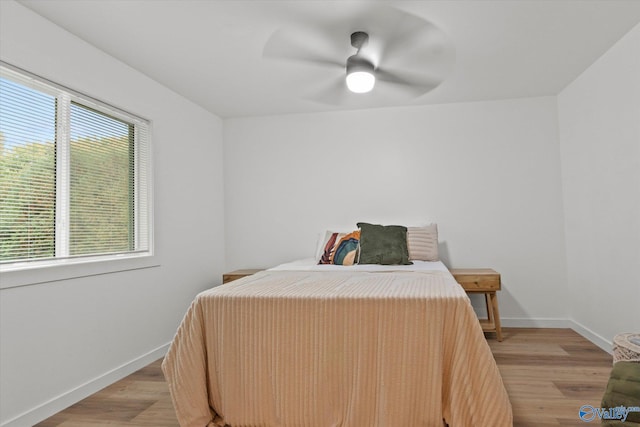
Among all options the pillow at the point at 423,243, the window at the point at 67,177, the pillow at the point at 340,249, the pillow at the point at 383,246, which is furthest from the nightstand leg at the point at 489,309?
the window at the point at 67,177

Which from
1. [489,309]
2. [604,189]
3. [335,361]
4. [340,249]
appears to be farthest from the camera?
[489,309]

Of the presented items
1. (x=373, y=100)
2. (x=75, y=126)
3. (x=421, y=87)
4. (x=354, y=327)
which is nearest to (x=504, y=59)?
(x=421, y=87)

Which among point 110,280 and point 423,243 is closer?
point 110,280

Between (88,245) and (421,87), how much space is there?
3.01 meters

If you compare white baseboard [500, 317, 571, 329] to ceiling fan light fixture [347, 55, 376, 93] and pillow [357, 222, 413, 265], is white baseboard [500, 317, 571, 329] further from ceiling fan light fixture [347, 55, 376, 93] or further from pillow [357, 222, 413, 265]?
ceiling fan light fixture [347, 55, 376, 93]

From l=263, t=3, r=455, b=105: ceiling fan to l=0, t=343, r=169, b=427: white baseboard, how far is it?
98.4 inches

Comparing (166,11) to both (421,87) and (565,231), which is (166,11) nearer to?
(421,87)

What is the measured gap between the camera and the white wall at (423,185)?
160 inches

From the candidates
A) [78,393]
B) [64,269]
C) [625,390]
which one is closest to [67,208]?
[64,269]

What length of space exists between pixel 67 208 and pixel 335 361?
1.96 m

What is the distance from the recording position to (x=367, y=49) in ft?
9.39

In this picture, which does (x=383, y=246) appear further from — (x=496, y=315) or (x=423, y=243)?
(x=496, y=315)

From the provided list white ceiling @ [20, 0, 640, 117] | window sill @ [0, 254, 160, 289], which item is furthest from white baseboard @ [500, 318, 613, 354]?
window sill @ [0, 254, 160, 289]

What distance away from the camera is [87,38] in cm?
270
